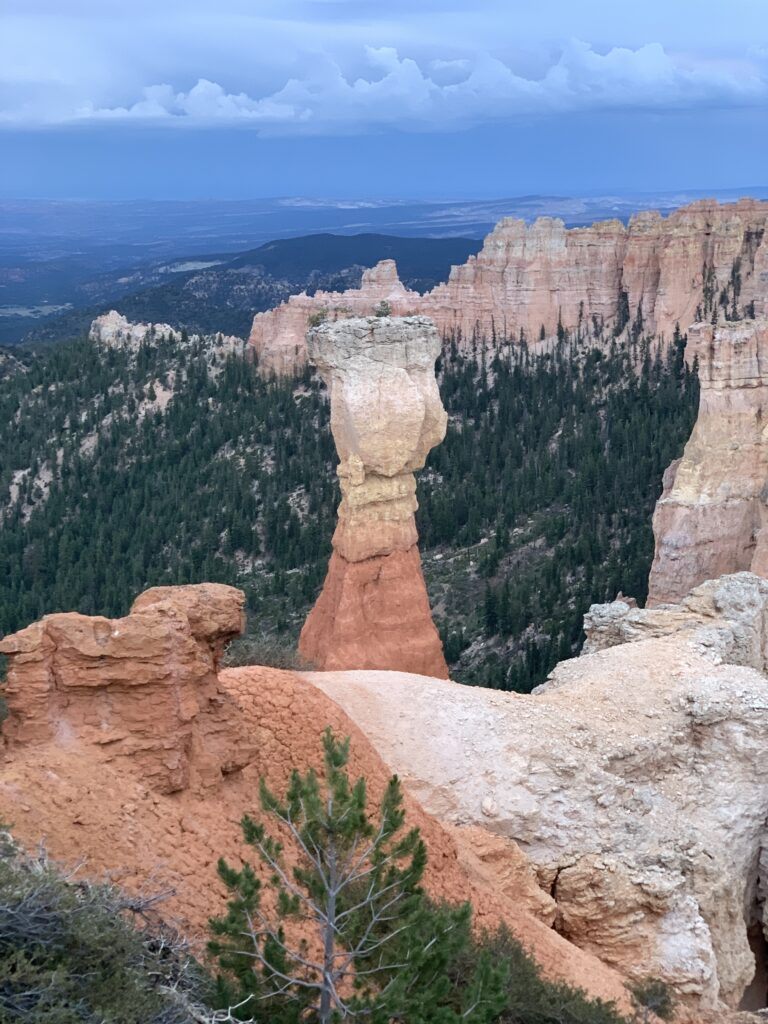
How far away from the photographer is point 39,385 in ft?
217

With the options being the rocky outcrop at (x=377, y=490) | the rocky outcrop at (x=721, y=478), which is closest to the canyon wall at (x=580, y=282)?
the rocky outcrop at (x=721, y=478)

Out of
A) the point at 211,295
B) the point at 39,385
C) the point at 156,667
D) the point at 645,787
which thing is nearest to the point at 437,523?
the point at 39,385

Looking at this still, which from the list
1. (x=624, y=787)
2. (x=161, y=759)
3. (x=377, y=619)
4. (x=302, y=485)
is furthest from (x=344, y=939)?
(x=302, y=485)

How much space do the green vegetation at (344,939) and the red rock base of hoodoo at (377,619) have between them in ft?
55.5

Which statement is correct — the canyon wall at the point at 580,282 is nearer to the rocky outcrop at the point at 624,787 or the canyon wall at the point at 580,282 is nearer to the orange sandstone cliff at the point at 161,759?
the rocky outcrop at the point at 624,787

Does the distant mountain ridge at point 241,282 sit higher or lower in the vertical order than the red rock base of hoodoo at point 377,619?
higher

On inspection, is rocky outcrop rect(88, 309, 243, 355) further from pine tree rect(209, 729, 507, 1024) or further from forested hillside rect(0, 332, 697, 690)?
pine tree rect(209, 729, 507, 1024)

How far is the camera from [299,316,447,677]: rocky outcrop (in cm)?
2541

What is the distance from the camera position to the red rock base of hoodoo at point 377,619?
83.9 ft

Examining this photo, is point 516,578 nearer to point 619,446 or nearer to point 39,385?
point 619,446

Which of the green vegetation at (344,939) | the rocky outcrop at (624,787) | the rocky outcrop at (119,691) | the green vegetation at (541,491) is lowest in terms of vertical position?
the green vegetation at (541,491)

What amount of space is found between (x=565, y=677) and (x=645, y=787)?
330 centimetres

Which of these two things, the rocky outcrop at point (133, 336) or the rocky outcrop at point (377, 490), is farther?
the rocky outcrop at point (133, 336)

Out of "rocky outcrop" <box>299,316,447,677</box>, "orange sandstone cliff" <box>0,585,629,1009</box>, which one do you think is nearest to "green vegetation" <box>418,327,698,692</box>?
"rocky outcrop" <box>299,316,447,677</box>
